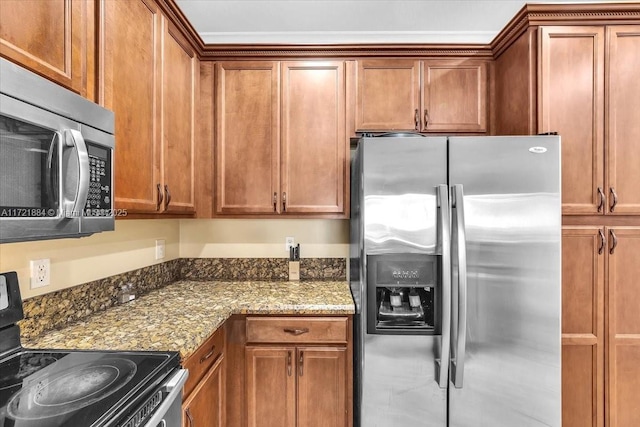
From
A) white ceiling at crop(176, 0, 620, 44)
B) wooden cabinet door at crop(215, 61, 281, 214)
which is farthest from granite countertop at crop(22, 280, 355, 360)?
white ceiling at crop(176, 0, 620, 44)

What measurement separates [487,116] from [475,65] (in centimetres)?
Answer: 32

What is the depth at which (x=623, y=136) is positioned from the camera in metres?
1.81

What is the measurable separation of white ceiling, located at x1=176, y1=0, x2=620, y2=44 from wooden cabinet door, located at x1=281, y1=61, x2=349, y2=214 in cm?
36

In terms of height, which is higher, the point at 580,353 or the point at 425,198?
the point at 425,198

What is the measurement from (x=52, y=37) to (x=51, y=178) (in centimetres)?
44

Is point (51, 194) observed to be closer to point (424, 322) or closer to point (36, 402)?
point (36, 402)

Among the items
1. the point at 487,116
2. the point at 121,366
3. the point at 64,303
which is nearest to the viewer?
the point at 121,366

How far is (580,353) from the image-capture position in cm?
182

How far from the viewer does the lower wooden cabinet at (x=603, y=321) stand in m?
1.80

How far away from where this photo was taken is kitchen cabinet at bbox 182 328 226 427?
4.50 ft

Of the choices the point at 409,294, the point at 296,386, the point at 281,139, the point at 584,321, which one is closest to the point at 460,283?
the point at 409,294

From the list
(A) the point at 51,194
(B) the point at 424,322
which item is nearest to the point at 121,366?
(A) the point at 51,194

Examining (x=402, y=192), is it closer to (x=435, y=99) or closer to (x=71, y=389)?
(x=435, y=99)

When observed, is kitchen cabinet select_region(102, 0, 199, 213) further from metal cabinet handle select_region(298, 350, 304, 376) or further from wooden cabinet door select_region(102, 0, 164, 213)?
metal cabinet handle select_region(298, 350, 304, 376)
